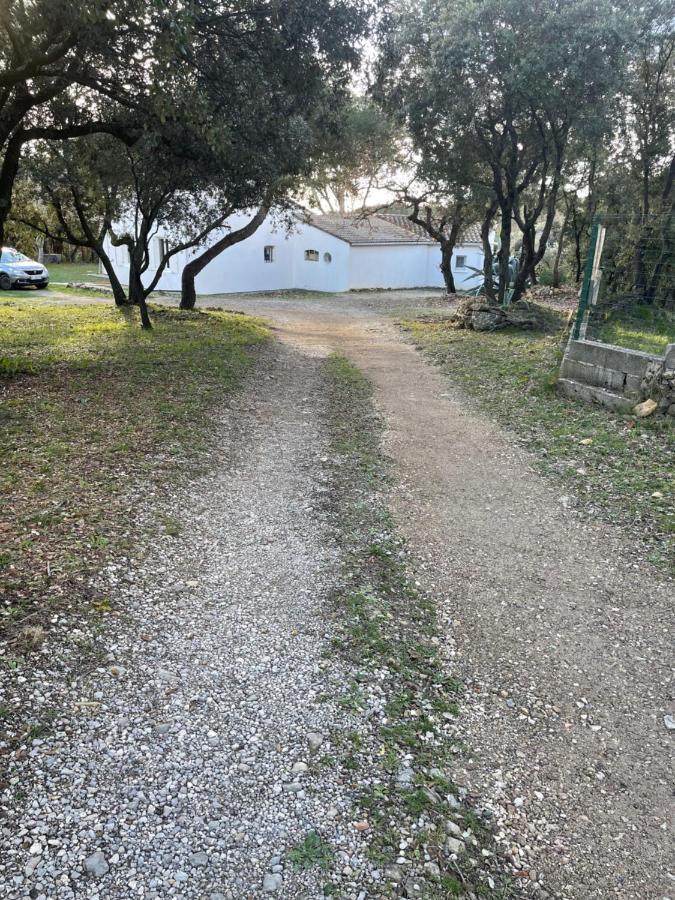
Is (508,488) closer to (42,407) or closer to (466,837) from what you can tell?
(466,837)

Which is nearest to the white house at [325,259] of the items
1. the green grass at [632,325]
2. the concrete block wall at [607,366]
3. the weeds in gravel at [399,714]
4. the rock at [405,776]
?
the green grass at [632,325]

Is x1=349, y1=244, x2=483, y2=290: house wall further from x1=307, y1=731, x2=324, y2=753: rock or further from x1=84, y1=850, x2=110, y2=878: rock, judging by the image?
x1=84, y1=850, x2=110, y2=878: rock

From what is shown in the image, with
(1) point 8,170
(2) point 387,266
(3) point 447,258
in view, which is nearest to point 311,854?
(1) point 8,170

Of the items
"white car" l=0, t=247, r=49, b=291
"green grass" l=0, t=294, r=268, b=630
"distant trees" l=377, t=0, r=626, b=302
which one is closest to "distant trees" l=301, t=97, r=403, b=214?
"distant trees" l=377, t=0, r=626, b=302

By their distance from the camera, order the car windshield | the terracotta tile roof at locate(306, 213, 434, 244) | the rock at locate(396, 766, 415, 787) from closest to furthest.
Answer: the rock at locate(396, 766, 415, 787), the car windshield, the terracotta tile roof at locate(306, 213, 434, 244)

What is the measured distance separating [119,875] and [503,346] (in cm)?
1260

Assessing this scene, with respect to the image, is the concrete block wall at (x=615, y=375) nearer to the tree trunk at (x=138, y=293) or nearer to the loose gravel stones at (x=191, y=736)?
the loose gravel stones at (x=191, y=736)

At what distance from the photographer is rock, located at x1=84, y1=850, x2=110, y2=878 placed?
2082 mm

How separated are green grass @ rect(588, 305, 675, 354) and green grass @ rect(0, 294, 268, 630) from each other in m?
5.44

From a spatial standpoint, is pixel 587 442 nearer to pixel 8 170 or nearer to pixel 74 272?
pixel 8 170

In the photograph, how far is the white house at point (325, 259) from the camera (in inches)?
1150

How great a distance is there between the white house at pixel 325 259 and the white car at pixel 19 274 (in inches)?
183

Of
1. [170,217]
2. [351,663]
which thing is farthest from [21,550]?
[170,217]

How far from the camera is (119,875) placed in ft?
6.84
